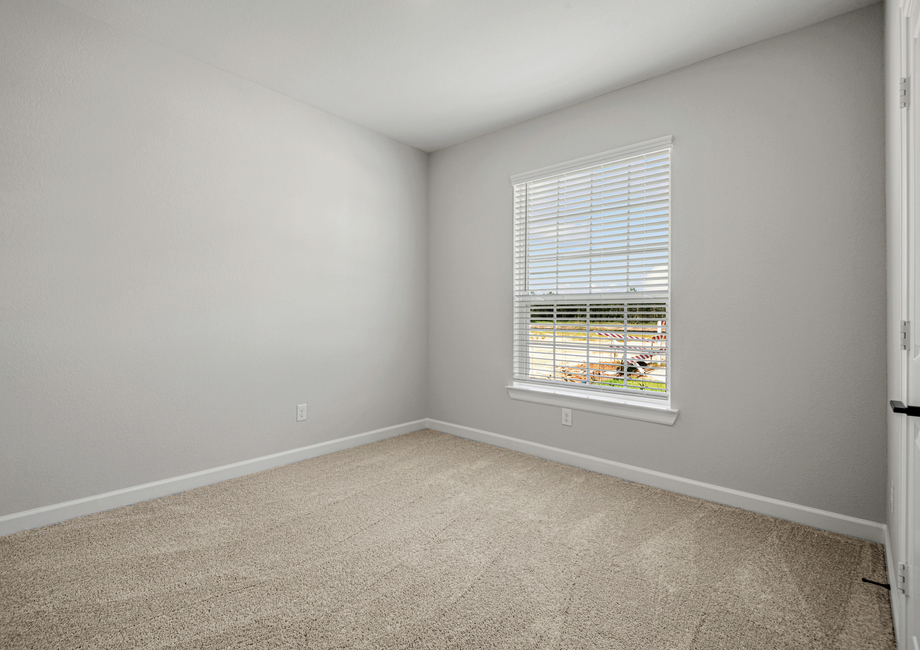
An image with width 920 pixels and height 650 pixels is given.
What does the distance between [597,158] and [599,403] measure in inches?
64.0

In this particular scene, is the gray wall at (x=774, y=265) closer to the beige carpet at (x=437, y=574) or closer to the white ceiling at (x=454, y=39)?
the white ceiling at (x=454, y=39)

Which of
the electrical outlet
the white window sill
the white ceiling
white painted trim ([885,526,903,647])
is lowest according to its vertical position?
white painted trim ([885,526,903,647])

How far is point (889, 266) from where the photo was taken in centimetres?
193

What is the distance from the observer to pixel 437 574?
1.84 metres

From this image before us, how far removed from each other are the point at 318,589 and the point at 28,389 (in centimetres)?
174

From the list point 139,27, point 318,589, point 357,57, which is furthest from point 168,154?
point 318,589

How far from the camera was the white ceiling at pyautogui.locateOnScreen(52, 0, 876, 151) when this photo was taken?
7.29 ft

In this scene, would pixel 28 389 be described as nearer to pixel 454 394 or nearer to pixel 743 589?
pixel 454 394

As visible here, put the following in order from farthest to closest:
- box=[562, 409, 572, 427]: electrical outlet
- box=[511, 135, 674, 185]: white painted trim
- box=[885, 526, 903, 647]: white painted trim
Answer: box=[562, 409, 572, 427]: electrical outlet, box=[511, 135, 674, 185]: white painted trim, box=[885, 526, 903, 647]: white painted trim

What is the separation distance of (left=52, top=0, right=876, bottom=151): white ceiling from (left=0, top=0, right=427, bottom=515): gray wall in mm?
289

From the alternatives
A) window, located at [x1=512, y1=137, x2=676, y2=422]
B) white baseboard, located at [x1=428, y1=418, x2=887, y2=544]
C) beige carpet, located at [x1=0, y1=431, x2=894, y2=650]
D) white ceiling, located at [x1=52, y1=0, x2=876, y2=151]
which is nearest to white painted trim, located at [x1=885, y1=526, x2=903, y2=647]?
beige carpet, located at [x1=0, y1=431, x2=894, y2=650]

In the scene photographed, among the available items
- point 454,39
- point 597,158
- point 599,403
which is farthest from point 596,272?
point 454,39

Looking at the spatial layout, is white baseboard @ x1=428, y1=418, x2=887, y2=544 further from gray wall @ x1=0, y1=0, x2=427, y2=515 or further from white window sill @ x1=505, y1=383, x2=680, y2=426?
gray wall @ x1=0, y1=0, x2=427, y2=515

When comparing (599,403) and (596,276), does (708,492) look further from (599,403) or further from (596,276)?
(596,276)
